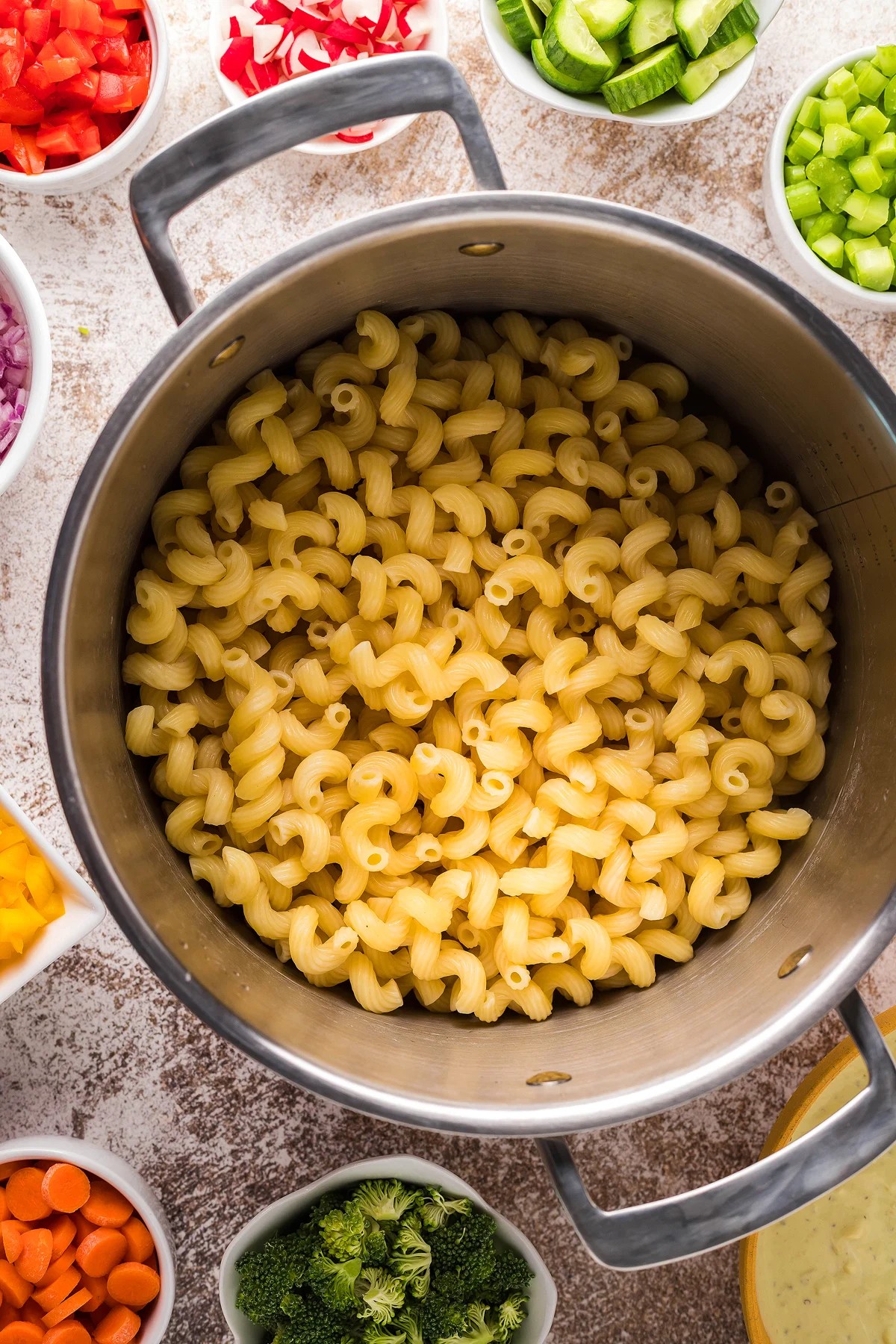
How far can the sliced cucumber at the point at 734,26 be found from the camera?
1.35 meters

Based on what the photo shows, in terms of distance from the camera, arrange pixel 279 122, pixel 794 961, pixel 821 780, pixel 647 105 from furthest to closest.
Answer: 1. pixel 647 105
2. pixel 821 780
3. pixel 794 961
4. pixel 279 122

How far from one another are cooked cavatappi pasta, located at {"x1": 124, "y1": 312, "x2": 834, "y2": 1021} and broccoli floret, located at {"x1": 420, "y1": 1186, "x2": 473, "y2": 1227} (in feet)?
0.99

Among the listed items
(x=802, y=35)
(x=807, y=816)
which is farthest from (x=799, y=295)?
(x=802, y=35)

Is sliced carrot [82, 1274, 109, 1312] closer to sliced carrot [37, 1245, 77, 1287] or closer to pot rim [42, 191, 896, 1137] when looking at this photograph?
sliced carrot [37, 1245, 77, 1287]

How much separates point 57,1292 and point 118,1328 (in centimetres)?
9

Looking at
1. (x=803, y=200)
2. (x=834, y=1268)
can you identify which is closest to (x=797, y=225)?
(x=803, y=200)

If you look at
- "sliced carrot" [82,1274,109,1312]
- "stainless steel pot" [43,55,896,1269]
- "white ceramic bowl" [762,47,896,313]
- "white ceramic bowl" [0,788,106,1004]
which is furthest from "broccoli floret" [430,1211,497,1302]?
"white ceramic bowl" [762,47,896,313]

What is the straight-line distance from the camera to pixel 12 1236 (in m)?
1.34

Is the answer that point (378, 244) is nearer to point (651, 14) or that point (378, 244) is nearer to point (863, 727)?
point (651, 14)

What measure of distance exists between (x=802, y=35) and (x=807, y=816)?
3.60ft

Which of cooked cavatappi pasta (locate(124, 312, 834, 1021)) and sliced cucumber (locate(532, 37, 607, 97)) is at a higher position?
sliced cucumber (locate(532, 37, 607, 97))

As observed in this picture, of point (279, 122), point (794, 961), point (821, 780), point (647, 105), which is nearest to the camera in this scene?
point (279, 122)

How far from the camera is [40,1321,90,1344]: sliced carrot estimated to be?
4.33 feet

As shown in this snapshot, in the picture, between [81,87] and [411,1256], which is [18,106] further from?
[411,1256]
